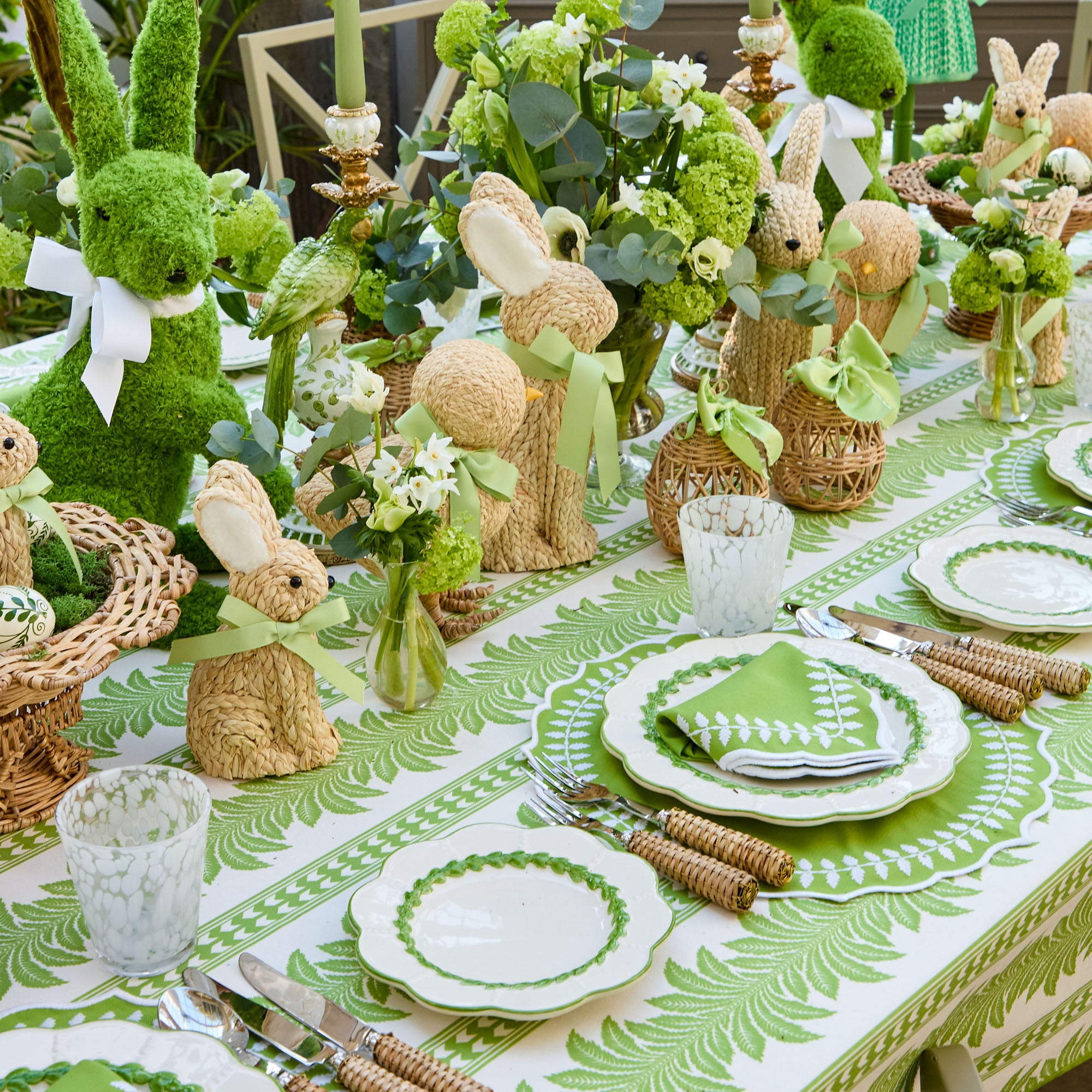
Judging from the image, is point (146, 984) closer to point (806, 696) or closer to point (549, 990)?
point (549, 990)

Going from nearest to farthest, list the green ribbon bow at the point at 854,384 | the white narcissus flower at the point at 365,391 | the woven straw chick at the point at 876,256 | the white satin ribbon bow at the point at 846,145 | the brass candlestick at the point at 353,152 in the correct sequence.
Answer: the white narcissus flower at the point at 365,391 → the brass candlestick at the point at 353,152 → the green ribbon bow at the point at 854,384 → the woven straw chick at the point at 876,256 → the white satin ribbon bow at the point at 846,145

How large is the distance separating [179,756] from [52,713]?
104mm

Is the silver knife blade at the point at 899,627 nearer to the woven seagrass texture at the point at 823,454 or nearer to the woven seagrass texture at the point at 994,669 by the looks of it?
the woven seagrass texture at the point at 994,669

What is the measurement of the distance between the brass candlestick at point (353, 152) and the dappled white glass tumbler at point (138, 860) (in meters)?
0.56

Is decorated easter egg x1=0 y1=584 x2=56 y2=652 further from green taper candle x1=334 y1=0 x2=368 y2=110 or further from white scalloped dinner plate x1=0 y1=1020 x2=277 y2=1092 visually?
green taper candle x1=334 y1=0 x2=368 y2=110

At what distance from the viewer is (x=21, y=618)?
31.1 inches

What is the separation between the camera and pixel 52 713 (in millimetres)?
847

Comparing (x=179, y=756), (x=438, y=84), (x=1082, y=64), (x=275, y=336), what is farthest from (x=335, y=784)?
(x=1082, y=64)

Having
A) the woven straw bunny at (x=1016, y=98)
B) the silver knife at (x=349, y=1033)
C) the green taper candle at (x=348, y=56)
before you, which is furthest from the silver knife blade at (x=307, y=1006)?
the woven straw bunny at (x=1016, y=98)

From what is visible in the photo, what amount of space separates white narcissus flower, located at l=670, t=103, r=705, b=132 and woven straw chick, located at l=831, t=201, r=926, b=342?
0.31 meters

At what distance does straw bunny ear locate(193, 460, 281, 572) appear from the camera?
2.69 ft

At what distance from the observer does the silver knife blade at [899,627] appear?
102 cm

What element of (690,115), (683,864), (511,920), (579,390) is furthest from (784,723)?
(690,115)

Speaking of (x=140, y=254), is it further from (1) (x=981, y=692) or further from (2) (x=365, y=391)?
(1) (x=981, y=692)
